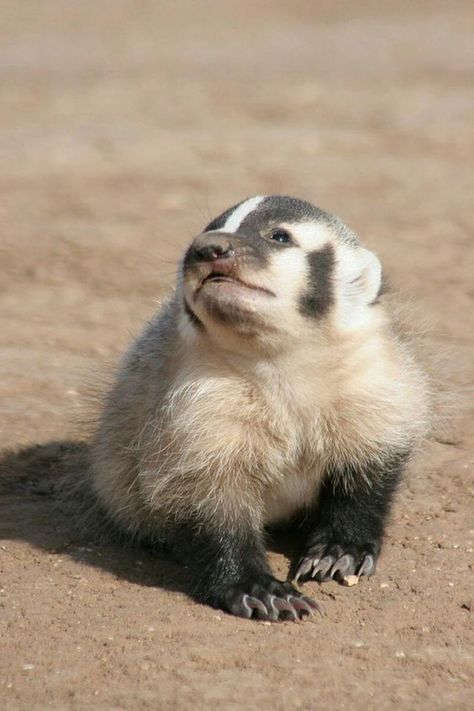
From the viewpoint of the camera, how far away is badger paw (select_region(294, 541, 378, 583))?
5270 millimetres

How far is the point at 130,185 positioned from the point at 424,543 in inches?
242

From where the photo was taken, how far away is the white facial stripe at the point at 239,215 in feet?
16.5

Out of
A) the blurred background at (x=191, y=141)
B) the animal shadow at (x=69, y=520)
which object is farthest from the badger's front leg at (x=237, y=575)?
the blurred background at (x=191, y=141)

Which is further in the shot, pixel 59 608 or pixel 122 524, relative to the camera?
pixel 122 524

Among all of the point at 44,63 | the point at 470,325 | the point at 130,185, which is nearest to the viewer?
the point at 470,325

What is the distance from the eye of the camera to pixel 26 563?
5.46m

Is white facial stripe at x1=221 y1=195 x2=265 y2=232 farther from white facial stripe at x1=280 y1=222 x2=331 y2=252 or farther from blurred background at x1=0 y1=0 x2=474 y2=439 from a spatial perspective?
blurred background at x1=0 y1=0 x2=474 y2=439

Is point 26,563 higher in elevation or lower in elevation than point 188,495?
lower

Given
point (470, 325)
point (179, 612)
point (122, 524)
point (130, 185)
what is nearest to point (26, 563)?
point (122, 524)

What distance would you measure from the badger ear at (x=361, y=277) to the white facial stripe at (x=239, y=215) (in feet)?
1.39

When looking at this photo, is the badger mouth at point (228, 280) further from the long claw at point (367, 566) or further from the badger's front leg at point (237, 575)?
the long claw at point (367, 566)

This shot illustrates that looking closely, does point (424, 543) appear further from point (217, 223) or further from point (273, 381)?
point (217, 223)

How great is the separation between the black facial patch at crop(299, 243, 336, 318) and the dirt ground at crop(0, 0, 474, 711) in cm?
109

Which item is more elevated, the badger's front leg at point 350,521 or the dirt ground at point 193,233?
the badger's front leg at point 350,521
